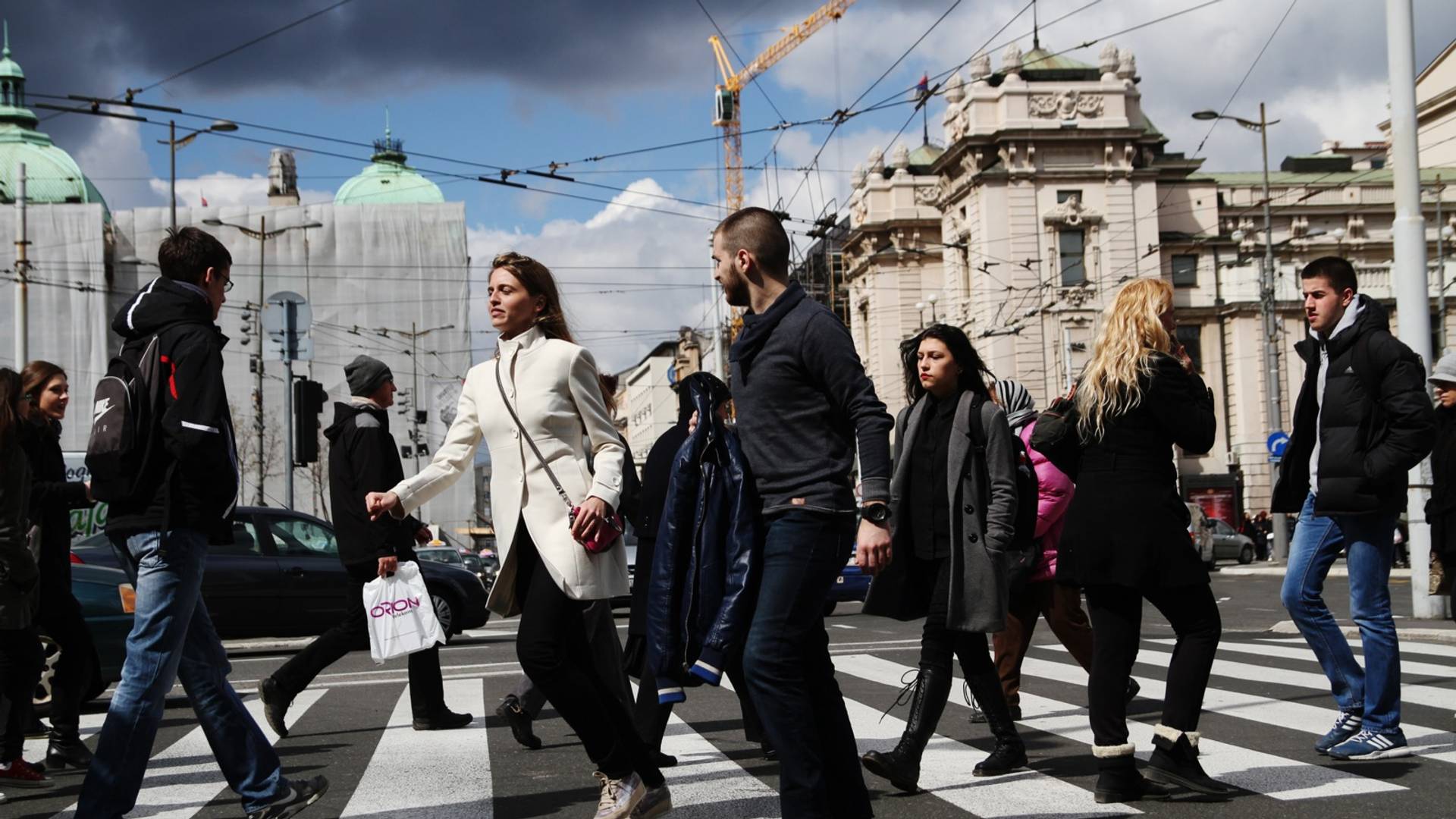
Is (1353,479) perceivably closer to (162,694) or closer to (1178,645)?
(1178,645)

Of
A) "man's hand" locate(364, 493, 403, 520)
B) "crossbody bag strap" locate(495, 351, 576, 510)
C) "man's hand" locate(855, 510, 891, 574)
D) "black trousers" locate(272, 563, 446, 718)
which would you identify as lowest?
"black trousers" locate(272, 563, 446, 718)

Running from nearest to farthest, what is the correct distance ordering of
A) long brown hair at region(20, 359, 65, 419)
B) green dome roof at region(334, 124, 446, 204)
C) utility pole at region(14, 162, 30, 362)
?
long brown hair at region(20, 359, 65, 419) < utility pole at region(14, 162, 30, 362) < green dome roof at region(334, 124, 446, 204)

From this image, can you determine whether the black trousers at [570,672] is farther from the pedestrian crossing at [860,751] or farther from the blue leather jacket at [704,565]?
the blue leather jacket at [704,565]

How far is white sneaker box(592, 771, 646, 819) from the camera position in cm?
553

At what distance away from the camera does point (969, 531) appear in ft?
20.9

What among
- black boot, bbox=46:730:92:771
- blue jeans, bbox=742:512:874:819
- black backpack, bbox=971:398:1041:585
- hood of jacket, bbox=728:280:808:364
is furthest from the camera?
black boot, bbox=46:730:92:771

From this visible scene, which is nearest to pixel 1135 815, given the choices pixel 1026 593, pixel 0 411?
pixel 1026 593

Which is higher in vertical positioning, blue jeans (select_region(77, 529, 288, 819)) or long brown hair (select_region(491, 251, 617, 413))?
long brown hair (select_region(491, 251, 617, 413))

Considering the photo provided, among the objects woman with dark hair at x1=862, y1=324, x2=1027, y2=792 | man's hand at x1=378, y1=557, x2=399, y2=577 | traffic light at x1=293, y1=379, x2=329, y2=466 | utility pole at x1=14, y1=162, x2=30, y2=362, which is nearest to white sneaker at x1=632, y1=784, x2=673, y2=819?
woman with dark hair at x1=862, y1=324, x2=1027, y2=792

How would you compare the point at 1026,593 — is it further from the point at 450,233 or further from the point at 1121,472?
the point at 450,233

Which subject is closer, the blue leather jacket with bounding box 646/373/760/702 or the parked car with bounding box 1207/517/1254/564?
→ the blue leather jacket with bounding box 646/373/760/702

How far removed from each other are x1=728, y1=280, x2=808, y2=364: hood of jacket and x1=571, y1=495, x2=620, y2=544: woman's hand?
0.86 metres

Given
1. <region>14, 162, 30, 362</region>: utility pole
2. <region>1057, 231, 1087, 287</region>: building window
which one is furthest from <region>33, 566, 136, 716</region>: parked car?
<region>1057, 231, 1087, 287</region>: building window

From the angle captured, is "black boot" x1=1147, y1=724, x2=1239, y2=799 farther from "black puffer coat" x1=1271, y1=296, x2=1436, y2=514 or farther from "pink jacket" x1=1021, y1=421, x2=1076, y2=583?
"pink jacket" x1=1021, y1=421, x2=1076, y2=583
